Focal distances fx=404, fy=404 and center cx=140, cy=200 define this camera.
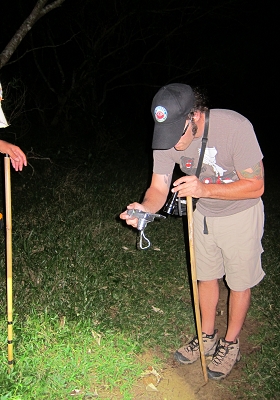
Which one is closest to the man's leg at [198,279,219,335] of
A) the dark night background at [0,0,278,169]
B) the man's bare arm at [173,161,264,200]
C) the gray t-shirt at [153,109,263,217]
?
the gray t-shirt at [153,109,263,217]

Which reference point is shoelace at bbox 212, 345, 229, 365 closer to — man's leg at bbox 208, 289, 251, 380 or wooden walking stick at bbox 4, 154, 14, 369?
man's leg at bbox 208, 289, 251, 380

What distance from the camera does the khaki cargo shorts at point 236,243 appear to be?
2.95 m

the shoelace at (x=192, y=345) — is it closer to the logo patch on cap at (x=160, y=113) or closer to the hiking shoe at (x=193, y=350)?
the hiking shoe at (x=193, y=350)

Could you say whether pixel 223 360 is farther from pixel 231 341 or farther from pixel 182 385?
pixel 182 385

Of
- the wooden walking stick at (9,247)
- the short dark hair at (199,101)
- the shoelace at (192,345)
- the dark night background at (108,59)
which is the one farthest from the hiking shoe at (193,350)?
the dark night background at (108,59)

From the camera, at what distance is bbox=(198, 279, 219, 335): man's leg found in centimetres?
334

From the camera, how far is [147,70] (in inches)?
637

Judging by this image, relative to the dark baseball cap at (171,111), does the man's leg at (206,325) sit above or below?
below

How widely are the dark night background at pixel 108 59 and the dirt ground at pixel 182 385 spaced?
599cm

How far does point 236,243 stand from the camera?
2.98m

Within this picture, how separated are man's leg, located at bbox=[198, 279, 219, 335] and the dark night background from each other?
226 inches

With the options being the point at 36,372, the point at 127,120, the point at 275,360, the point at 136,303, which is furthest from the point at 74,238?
the point at 127,120

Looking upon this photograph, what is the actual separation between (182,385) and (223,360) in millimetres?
397

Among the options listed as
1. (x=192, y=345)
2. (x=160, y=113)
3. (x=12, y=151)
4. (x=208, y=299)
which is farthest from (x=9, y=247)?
(x=192, y=345)
